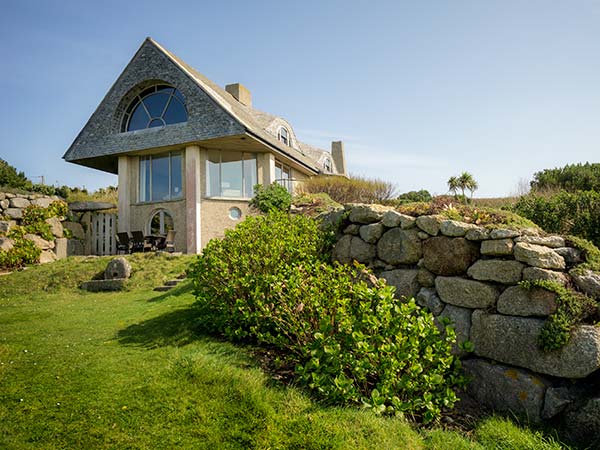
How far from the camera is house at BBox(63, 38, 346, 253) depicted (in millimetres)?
16188

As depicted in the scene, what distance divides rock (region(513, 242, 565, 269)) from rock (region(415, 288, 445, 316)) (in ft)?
3.57

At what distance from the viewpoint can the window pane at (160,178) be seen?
57.7ft

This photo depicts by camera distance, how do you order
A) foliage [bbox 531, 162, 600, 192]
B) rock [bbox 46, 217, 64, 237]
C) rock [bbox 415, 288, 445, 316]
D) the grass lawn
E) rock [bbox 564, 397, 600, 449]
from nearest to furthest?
the grass lawn
rock [bbox 564, 397, 600, 449]
rock [bbox 415, 288, 445, 316]
foliage [bbox 531, 162, 600, 192]
rock [bbox 46, 217, 64, 237]

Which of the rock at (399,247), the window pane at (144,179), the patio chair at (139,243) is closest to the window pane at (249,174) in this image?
the window pane at (144,179)

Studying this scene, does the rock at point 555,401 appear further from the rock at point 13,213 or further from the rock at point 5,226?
the rock at point 13,213

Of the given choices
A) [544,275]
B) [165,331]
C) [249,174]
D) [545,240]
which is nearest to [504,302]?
[544,275]

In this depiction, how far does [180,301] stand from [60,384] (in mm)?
3420

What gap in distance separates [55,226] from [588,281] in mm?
16853

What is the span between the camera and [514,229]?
4.50m

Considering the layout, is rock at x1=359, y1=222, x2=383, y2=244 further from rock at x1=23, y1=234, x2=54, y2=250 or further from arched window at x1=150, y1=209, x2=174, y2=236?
arched window at x1=150, y1=209, x2=174, y2=236

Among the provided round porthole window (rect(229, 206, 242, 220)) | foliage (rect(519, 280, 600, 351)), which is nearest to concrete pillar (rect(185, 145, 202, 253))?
round porthole window (rect(229, 206, 242, 220))

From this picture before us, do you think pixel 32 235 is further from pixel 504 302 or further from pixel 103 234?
pixel 504 302

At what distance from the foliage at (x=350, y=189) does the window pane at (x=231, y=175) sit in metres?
3.02

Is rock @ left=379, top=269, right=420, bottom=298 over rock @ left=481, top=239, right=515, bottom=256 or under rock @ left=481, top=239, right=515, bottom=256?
under
